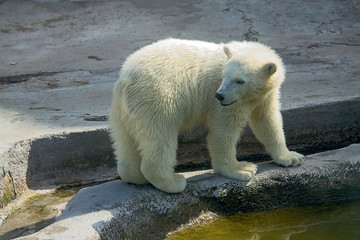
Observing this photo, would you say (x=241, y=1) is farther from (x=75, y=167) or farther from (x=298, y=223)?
(x=298, y=223)

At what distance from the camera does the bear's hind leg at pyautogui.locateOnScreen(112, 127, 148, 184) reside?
3.94 meters

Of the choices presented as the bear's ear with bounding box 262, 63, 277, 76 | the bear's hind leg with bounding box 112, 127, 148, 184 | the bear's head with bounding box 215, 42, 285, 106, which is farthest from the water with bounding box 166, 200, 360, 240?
the bear's ear with bounding box 262, 63, 277, 76

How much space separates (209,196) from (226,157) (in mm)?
292

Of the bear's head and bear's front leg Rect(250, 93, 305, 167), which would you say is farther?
bear's front leg Rect(250, 93, 305, 167)

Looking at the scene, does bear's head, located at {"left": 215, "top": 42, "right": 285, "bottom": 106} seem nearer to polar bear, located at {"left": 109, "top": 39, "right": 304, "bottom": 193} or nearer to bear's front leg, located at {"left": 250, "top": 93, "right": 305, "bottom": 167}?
polar bear, located at {"left": 109, "top": 39, "right": 304, "bottom": 193}

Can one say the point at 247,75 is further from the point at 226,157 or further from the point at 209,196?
the point at 209,196

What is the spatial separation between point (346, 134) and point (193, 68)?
207cm

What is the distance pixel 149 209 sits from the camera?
3.83 m

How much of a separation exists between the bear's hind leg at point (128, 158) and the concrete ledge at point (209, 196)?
70 mm

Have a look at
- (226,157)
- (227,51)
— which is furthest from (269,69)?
(226,157)

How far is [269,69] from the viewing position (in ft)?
12.4

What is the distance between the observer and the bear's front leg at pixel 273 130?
4.15m

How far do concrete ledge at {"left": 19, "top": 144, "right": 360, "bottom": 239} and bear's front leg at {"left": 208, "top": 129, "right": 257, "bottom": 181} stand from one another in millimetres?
55

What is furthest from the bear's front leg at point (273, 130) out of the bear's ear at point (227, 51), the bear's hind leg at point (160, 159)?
the bear's hind leg at point (160, 159)
